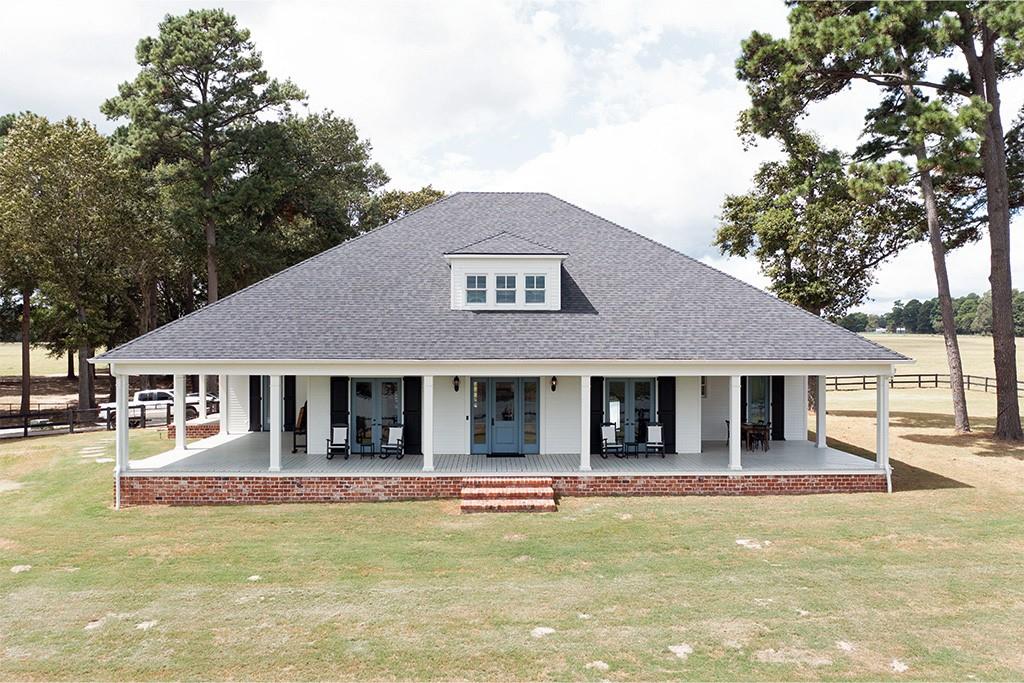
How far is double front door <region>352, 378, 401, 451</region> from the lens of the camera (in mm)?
16906

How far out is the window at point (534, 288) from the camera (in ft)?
55.6

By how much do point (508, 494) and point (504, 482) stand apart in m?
0.39

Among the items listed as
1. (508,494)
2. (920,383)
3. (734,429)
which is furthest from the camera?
(920,383)

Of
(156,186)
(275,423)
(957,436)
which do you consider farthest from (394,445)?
(156,186)

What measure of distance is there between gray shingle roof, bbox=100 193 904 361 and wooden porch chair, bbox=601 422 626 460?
2595 mm

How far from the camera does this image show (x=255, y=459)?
16.2 metres

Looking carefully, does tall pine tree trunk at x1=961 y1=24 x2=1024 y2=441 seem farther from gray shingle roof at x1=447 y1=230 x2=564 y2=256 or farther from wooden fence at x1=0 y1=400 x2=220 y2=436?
wooden fence at x1=0 y1=400 x2=220 y2=436

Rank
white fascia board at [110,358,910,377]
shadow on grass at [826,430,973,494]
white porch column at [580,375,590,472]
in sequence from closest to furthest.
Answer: white fascia board at [110,358,910,377] < white porch column at [580,375,590,472] < shadow on grass at [826,430,973,494]

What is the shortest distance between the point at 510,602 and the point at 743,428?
1129cm

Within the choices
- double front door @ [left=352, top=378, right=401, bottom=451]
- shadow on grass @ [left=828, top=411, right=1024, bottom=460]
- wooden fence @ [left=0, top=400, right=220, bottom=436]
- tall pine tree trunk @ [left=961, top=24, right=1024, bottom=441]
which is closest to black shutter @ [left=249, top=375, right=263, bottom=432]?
double front door @ [left=352, top=378, right=401, bottom=451]

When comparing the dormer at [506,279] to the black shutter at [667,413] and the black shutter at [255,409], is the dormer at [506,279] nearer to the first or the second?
the black shutter at [667,413]

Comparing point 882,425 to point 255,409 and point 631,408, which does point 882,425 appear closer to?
point 631,408

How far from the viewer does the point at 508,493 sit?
45.8 ft

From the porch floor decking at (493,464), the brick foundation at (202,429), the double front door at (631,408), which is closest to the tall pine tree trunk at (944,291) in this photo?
the porch floor decking at (493,464)
